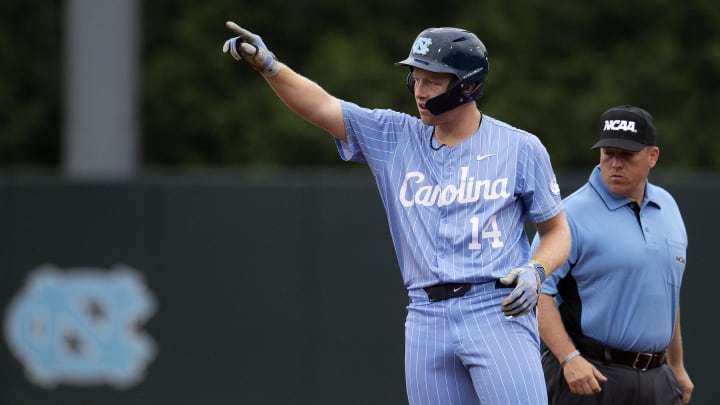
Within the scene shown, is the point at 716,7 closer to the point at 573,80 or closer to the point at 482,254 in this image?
the point at 573,80

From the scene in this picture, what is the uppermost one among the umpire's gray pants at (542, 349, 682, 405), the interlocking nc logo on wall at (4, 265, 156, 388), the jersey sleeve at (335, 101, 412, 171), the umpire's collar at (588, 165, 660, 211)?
the jersey sleeve at (335, 101, 412, 171)

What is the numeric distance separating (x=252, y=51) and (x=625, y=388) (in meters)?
2.26

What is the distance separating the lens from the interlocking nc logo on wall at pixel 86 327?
35.4 ft

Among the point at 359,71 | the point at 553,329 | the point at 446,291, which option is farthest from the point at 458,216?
the point at 359,71

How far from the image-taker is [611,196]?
5984 mm

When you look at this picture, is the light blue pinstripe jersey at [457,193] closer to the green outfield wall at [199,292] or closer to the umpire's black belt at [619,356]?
the umpire's black belt at [619,356]

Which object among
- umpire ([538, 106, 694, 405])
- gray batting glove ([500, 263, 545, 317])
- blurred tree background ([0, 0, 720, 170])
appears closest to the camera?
gray batting glove ([500, 263, 545, 317])

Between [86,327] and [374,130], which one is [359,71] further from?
[374,130]

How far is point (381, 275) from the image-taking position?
34.2 ft

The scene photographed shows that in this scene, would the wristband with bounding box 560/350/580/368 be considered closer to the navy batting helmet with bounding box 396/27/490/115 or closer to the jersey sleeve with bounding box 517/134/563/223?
the jersey sleeve with bounding box 517/134/563/223

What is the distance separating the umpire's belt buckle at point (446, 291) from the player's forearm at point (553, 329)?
907 mm

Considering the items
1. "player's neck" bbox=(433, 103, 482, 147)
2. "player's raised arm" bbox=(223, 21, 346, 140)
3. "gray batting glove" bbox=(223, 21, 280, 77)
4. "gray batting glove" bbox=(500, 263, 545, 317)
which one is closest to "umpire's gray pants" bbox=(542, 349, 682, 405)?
"gray batting glove" bbox=(500, 263, 545, 317)

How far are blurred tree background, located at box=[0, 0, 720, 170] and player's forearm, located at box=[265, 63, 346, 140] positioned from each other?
10.2 meters

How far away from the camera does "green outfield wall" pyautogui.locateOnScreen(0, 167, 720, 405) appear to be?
10508 mm
